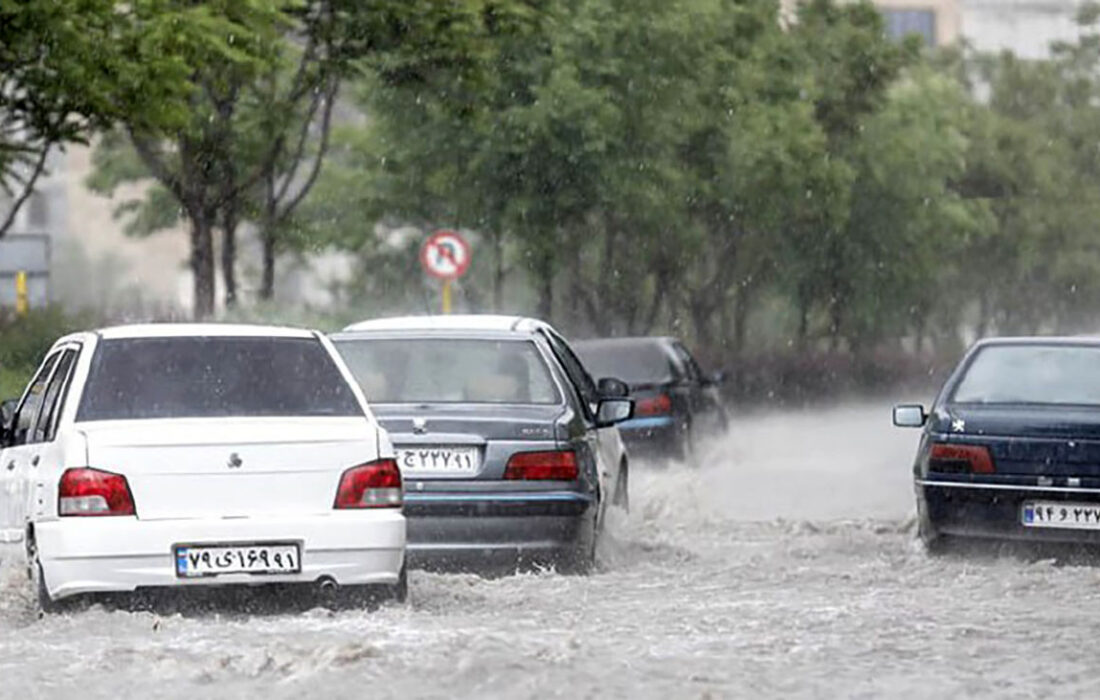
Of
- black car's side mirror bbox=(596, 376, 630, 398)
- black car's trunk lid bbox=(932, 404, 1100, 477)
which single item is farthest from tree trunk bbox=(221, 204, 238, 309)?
black car's trunk lid bbox=(932, 404, 1100, 477)

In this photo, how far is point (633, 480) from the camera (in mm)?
23797

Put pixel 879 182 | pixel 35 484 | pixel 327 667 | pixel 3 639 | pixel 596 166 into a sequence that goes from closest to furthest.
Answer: pixel 327 667
pixel 3 639
pixel 35 484
pixel 596 166
pixel 879 182

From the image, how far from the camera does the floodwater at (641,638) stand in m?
9.96

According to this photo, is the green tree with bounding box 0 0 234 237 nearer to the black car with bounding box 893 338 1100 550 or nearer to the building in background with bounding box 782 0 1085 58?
the black car with bounding box 893 338 1100 550

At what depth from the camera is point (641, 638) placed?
1141 cm

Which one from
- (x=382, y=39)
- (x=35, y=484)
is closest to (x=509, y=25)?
(x=382, y=39)

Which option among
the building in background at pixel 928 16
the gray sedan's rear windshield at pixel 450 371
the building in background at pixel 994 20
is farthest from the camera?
the building in background at pixel 994 20

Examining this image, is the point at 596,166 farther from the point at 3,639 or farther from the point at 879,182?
the point at 3,639

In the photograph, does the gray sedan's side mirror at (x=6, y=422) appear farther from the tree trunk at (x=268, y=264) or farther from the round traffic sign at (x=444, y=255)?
the round traffic sign at (x=444, y=255)

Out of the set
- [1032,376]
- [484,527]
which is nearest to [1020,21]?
[1032,376]

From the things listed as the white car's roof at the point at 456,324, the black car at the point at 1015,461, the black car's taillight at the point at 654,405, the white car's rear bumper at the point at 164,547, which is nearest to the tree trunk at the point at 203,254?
the black car's taillight at the point at 654,405

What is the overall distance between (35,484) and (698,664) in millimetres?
3556

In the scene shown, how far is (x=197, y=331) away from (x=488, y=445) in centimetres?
231

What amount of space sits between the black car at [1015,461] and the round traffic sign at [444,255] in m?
20.3
